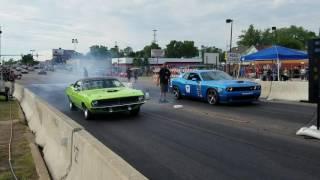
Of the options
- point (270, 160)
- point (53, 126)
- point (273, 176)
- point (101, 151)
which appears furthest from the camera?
point (53, 126)

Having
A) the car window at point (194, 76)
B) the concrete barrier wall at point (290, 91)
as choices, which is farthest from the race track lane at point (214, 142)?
the concrete barrier wall at point (290, 91)

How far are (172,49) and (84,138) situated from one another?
152327 millimetres

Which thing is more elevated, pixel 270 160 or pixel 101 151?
pixel 101 151

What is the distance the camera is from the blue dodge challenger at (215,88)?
17.9 m

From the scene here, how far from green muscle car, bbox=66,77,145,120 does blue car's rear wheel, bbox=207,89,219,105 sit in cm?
391

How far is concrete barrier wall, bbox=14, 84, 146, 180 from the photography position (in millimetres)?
4602

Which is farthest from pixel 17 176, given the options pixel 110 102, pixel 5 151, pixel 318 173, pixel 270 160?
pixel 110 102

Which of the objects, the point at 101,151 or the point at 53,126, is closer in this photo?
the point at 101,151

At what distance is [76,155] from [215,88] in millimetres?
12417

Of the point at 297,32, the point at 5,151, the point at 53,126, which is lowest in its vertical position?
the point at 5,151

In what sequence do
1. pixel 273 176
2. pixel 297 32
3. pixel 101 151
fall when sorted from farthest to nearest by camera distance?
pixel 297 32, pixel 273 176, pixel 101 151

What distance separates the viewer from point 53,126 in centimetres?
952

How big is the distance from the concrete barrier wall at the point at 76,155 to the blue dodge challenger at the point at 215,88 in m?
8.57

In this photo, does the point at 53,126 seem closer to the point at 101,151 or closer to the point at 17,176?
the point at 17,176
